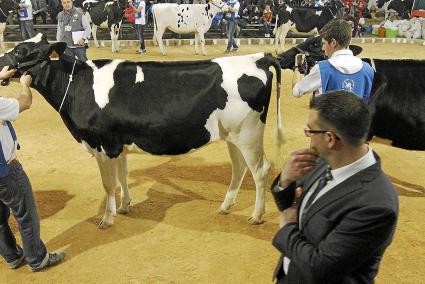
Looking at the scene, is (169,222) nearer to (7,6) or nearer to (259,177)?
(259,177)

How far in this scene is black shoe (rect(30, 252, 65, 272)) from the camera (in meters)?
3.88

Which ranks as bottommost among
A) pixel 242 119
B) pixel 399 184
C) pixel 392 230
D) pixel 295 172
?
pixel 399 184

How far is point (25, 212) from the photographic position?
365cm

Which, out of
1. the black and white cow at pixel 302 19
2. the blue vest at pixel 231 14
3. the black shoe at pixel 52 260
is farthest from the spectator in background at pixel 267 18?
the black shoe at pixel 52 260

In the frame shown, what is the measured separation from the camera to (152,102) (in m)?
4.39

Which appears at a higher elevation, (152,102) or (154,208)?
(152,102)

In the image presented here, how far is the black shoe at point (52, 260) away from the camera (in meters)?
3.88

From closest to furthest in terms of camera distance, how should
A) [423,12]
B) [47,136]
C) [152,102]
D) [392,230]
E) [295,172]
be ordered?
[392,230]
[295,172]
[152,102]
[47,136]
[423,12]

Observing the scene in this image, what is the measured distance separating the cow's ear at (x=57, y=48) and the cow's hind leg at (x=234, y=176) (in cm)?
208

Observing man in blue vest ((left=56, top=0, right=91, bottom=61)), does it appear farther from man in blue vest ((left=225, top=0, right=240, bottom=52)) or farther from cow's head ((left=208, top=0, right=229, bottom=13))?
man in blue vest ((left=225, top=0, right=240, bottom=52))

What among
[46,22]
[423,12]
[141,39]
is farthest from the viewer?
[46,22]

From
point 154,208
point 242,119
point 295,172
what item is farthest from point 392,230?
point 154,208

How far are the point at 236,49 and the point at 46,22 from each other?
9322mm

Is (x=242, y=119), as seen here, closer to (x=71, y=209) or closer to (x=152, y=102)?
(x=152, y=102)
